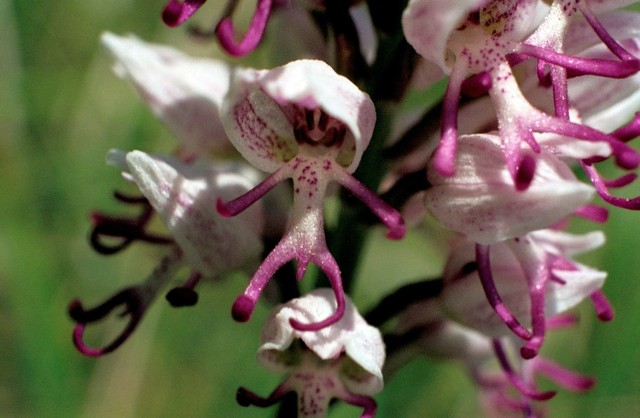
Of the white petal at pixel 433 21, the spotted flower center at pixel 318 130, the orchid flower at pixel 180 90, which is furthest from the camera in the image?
the orchid flower at pixel 180 90

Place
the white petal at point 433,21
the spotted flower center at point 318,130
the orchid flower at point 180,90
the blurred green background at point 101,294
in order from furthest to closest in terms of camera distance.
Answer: the blurred green background at point 101,294 < the orchid flower at point 180,90 < the spotted flower center at point 318,130 < the white petal at point 433,21

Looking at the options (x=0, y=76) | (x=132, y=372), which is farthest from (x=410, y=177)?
(x=0, y=76)

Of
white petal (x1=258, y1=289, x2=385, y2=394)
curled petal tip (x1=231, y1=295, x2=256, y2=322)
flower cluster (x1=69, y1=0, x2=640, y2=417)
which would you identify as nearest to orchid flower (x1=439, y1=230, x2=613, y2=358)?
flower cluster (x1=69, y1=0, x2=640, y2=417)

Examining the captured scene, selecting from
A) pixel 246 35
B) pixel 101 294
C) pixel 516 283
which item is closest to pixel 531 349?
pixel 516 283

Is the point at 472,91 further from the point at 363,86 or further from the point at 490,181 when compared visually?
the point at 363,86

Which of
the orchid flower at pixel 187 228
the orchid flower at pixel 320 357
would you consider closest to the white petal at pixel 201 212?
the orchid flower at pixel 187 228

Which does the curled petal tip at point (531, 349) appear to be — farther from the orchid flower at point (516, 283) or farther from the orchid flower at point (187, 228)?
the orchid flower at point (187, 228)

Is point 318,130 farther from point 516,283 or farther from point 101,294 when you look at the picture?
point 101,294
